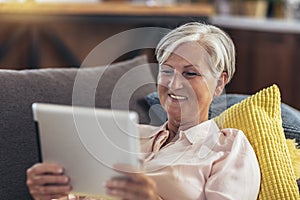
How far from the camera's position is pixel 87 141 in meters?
1.15

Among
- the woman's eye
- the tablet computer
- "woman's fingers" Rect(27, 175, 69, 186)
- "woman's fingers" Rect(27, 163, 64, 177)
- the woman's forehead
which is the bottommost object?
"woman's fingers" Rect(27, 175, 69, 186)

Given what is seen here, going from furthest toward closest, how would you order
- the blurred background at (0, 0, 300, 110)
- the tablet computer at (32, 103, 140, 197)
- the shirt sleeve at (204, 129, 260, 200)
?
the blurred background at (0, 0, 300, 110)
the shirt sleeve at (204, 129, 260, 200)
the tablet computer at (32, 103, 140, 197)

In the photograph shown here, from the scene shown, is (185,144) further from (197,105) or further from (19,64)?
(19,64)

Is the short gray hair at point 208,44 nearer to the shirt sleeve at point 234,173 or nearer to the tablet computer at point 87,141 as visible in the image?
the shirt sleeve at point 234,173

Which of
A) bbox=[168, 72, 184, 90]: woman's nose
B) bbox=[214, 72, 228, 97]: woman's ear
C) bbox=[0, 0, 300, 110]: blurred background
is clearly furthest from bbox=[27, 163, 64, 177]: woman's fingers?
bbox=[0, 0, 300, 110]: blurred background

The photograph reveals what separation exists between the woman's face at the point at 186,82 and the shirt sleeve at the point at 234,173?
0.11m

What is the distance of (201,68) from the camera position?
1.37 m

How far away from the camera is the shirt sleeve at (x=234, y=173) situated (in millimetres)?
1296

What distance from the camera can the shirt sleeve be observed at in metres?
1.30

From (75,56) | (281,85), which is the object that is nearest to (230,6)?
(281,85)

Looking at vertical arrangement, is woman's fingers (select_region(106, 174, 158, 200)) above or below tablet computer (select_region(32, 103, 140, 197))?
below

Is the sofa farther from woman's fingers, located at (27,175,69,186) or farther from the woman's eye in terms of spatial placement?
woman's fingers, located at (27,175,69,186)

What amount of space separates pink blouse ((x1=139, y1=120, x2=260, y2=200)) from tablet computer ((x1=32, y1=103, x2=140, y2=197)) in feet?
0.66

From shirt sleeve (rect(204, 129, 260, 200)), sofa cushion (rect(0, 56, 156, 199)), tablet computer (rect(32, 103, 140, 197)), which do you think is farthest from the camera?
sofa cushion (rect(0, 56, 156, 199))
